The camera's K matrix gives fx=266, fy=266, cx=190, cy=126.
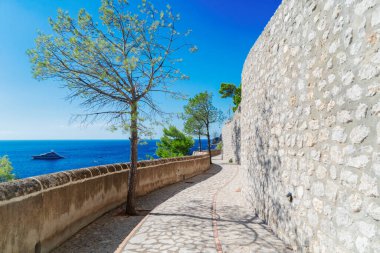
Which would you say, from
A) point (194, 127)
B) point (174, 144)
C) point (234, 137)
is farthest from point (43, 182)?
point (174, 144)

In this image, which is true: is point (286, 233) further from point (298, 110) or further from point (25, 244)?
point (25, 244)

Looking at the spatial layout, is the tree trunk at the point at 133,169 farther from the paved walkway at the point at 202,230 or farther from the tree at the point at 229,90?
the tree at the point at 229,90

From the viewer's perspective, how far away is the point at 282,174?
17.0 ft

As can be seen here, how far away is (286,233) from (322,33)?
347 cm

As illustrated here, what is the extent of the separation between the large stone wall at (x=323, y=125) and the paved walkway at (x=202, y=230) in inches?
19.0

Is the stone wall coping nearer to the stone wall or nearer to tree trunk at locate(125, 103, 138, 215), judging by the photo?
tree trunk at locate(125, 103, 138, 215)

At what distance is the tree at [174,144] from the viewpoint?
38434 millimetres

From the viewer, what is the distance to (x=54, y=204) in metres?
4.99

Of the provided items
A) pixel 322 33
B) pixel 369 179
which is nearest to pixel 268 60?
pixel 322 33

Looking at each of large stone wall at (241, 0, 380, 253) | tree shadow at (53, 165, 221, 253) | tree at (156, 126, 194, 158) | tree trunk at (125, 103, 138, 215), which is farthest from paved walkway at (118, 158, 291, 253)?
tree at (156, 126, 194, 158)

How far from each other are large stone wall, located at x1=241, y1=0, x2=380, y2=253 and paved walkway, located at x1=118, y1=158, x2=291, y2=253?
48 centimetres

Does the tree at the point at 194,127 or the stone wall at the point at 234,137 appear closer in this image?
the stone wall at the point at 234,137

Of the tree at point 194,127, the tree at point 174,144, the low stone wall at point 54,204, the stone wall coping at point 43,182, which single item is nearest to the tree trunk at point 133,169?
the low stone wall at point 54,204

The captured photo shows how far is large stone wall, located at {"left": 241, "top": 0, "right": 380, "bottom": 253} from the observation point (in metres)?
2.60
